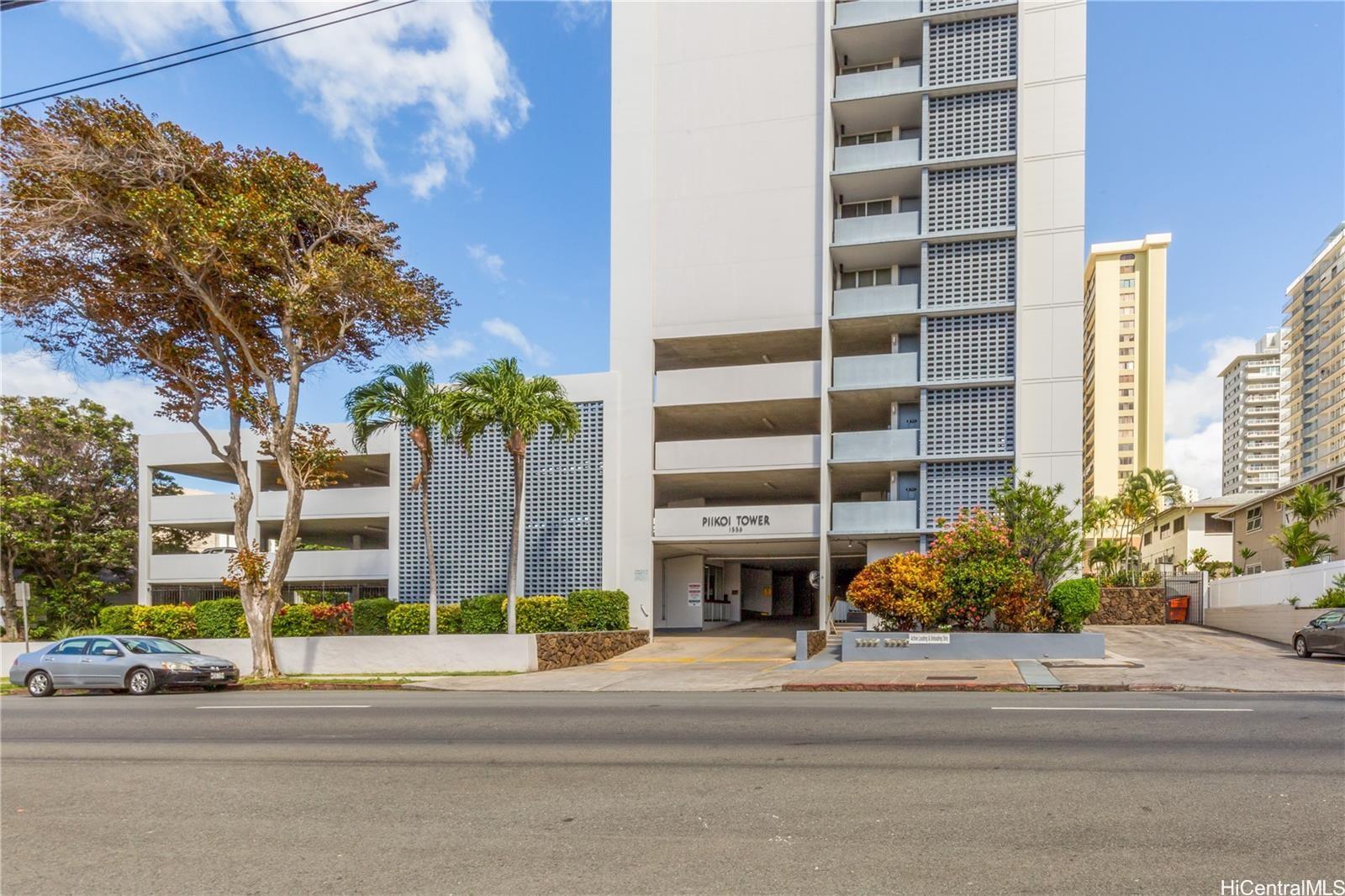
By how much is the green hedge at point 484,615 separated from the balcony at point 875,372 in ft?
41.8

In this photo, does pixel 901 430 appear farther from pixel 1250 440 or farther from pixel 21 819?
pixel 1250 440

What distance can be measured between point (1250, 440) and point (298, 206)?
182 metres

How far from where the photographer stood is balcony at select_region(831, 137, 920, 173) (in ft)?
104

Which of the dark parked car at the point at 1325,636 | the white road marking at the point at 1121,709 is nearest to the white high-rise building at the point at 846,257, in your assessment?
the dark parked car at the point at 1325,636

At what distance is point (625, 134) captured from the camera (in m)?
34.0


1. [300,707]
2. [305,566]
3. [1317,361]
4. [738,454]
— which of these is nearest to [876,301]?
[738,454]

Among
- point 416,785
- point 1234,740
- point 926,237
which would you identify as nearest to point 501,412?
point 926,237

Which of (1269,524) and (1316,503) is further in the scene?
(1269,524)

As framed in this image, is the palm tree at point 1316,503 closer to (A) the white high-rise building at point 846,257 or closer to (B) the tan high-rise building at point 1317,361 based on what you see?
(A) the white high-rise building at point 846,257

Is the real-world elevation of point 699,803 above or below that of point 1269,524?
below

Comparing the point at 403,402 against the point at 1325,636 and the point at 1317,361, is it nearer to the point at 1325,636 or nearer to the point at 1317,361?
the point at 1325,636

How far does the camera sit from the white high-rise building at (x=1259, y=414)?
166500 mm

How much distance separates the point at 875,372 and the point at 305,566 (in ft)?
69.0

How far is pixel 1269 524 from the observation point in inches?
1649
